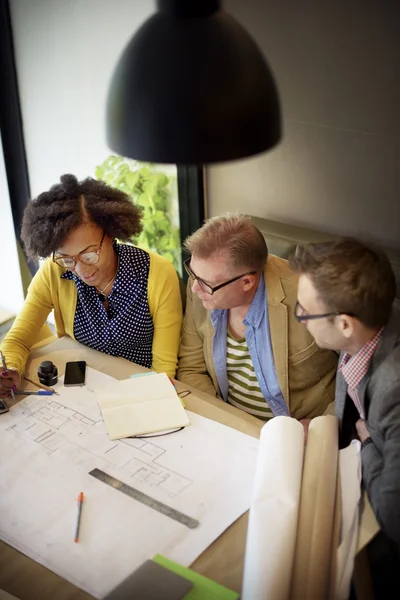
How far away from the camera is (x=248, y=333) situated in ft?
7.13

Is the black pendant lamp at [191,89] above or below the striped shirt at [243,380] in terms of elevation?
above

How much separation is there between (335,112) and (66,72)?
4.87ft

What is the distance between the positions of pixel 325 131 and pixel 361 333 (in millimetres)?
1042

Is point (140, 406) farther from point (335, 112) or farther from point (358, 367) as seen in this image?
point (335, 112)

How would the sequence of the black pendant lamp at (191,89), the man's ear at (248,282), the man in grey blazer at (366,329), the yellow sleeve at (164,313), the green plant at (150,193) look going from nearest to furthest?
the black pendant lamp at (191,89) < the man in grey blazer at (366,329) < the man's ear at (248,282) < the yellow sleeve at (164,313) < the green plant at (150,193)

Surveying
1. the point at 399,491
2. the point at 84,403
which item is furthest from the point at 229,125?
the point at 84,403

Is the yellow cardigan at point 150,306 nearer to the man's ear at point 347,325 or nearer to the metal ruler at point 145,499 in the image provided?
the metal ruler at point 145,499

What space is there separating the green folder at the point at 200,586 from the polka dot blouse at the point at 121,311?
39.4 inches

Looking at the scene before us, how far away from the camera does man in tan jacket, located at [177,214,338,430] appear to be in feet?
6.86

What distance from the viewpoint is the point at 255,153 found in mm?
1229

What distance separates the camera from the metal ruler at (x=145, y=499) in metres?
1.57

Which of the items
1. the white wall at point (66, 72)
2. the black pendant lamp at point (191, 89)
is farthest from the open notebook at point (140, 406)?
the white wall at point (66, 72)

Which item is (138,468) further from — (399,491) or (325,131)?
(325,131)

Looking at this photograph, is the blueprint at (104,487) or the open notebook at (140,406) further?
the open notebook at (140,406)
